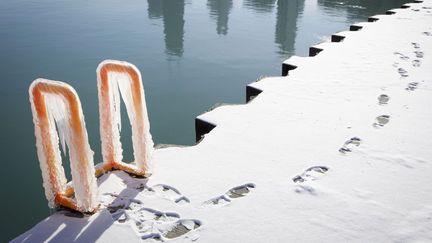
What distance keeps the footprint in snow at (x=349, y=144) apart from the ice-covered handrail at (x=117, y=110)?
173 centimetres

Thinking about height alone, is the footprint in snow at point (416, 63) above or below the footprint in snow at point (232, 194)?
above

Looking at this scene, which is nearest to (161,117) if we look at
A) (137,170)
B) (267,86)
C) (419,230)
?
(267,86)

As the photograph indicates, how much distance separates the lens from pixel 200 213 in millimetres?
2178

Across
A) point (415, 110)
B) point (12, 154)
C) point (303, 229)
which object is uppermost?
point (415, 110)

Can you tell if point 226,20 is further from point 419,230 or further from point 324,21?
point 419,230

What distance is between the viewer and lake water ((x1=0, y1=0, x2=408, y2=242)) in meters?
5.92

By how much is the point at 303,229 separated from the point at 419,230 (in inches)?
29.0

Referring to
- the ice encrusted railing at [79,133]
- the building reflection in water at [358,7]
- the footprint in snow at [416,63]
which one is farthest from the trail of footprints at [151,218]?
the building reflection in water at [358,7]

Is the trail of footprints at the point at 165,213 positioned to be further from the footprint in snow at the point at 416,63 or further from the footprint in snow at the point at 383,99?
the footprint in snow at the point at 416,63

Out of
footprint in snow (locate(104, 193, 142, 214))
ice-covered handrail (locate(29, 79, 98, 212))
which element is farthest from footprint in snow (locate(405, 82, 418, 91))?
ice-covered handrail (locate(29, 79, 98, 212))

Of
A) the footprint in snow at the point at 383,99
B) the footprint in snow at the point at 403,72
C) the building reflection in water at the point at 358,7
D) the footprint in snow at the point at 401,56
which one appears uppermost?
the building reflection in water at the point at 358,7

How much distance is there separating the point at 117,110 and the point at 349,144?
212 centimetres

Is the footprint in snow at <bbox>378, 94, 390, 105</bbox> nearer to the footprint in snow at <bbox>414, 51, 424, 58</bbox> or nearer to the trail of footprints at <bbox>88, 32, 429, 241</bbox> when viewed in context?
the trail of footprints at <bbox>88, 32, 429, 241</bbox>

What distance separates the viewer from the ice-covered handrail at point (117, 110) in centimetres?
235
